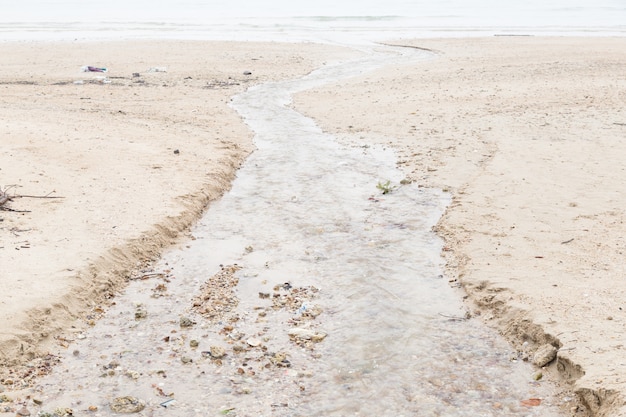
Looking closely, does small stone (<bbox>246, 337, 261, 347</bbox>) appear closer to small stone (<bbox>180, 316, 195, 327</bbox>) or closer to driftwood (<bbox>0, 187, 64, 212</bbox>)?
small stone (<bbox>180, 316, 195, 327</bbox>)

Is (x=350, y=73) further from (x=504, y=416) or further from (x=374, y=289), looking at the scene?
(x=504, y=416)

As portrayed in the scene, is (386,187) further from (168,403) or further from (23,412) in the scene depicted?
(23,412)

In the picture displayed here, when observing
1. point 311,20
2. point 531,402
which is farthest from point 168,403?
point 311,20

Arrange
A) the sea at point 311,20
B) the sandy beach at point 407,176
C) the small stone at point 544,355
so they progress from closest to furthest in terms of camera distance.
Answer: the small stone at point 544,355
the sandy beach at point 407,176
the sea at point 311,20

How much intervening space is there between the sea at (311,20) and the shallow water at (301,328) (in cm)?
3264

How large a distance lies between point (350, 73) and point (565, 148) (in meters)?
14.5

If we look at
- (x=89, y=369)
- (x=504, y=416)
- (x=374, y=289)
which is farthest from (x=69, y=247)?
(x=504, y=416)

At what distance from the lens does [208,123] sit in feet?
58.0

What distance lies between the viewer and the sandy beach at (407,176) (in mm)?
7461

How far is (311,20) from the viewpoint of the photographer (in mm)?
60406

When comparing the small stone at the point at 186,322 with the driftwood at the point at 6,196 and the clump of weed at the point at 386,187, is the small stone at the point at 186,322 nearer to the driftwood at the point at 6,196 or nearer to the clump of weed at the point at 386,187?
the driftwood at the point at 6,196

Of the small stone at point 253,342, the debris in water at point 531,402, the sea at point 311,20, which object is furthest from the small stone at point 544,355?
the sea at point 311,20

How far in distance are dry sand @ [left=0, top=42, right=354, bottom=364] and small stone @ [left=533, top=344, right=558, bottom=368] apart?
14.9 feet

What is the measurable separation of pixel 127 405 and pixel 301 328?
6.66 ft
